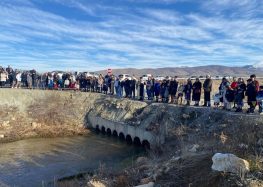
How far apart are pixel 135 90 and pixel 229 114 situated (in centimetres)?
1239

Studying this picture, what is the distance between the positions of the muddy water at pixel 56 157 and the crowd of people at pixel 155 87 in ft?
14.2

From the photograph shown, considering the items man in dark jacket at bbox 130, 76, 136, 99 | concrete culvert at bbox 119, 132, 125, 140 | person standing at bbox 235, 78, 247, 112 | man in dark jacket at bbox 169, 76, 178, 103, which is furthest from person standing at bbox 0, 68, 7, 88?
person standing at bbox 235, 78, 247, 112

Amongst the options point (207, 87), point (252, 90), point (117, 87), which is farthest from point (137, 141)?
point (252, 90)

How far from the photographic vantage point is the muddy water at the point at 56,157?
1708 centimetres

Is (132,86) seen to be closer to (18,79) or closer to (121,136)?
(121,136)

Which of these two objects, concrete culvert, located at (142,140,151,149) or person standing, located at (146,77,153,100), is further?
person standing, located at (146,77,153,100)

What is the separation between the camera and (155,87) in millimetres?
25250

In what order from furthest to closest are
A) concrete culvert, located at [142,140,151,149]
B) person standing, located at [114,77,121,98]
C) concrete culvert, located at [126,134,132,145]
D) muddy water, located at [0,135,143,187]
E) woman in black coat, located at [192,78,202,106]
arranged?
1. person standing, located at [114,77,121,98]
2. concrete culvert, located at [126,134,132,145]
3. concrete culvert, located at [142,140,151,149]
4. woman in black coat, located at [192,78,202,106]
5. muddy water, located at [0,135,143,187]

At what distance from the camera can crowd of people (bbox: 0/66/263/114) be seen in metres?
18.0

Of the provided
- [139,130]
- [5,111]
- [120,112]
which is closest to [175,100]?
[139,130]

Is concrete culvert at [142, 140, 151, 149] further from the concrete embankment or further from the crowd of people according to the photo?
the crowd of people

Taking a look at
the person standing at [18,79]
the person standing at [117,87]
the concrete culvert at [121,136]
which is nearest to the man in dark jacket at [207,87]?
the concrete culvert at [121,136]

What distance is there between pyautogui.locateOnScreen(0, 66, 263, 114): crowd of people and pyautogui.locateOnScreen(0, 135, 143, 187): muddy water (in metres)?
4.34

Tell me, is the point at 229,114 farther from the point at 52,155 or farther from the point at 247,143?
the point at 52,155
